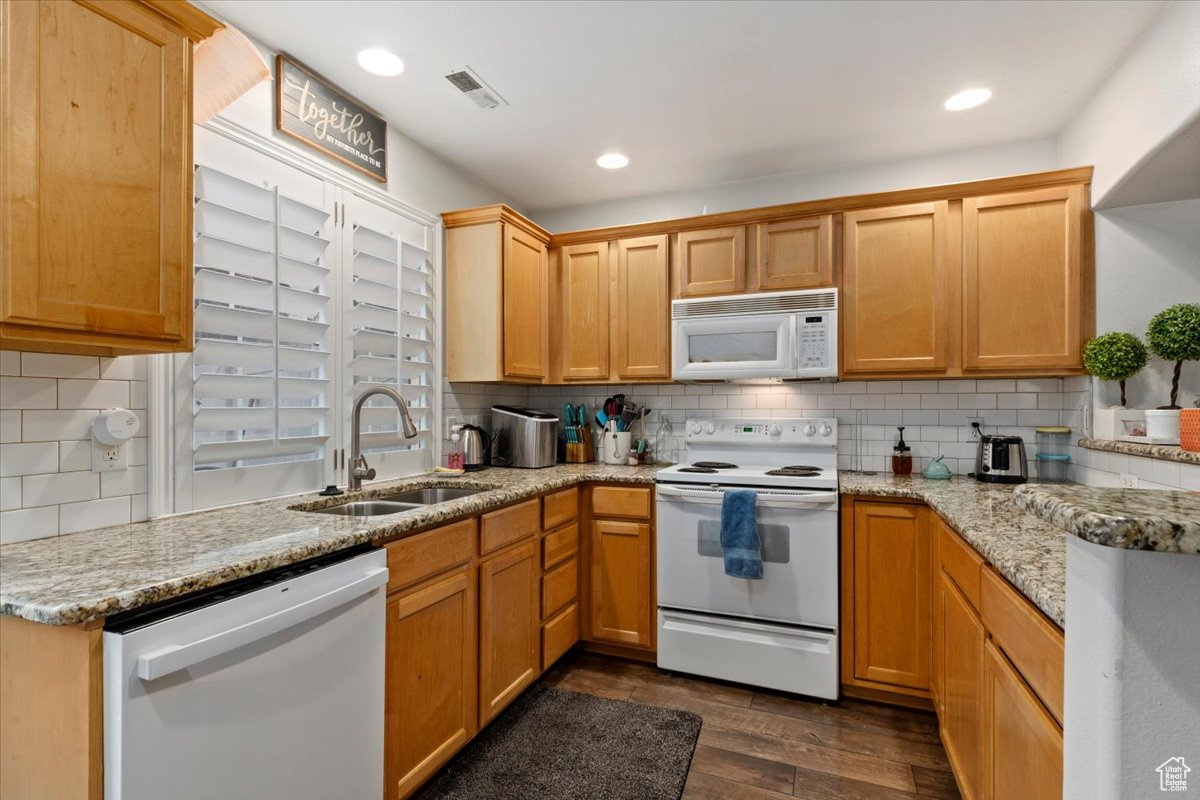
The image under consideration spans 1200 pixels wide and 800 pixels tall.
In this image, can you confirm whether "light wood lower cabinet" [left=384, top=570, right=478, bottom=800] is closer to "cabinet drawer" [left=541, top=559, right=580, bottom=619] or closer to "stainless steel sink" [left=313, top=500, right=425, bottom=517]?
"stainless steel sink" [left=313, top=500, right=425, bottom=517]

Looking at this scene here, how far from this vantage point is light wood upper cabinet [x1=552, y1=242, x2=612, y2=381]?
3332 millimetres

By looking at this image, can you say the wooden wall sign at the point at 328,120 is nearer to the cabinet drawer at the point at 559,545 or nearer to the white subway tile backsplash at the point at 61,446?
the white subway tile backsplash at the point at 61,446

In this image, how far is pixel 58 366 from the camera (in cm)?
153

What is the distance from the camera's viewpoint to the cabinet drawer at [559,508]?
2.59 metres

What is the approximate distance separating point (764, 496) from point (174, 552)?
2116 mm

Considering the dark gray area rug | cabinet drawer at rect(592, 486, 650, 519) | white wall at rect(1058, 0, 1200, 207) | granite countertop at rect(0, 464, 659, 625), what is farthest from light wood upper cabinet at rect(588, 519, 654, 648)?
white wall at rect(1058, 0, 1200, 207)

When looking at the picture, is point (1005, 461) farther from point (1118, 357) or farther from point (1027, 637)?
point (1027, 637)

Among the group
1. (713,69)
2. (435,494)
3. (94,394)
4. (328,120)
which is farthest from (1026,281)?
(94,394)

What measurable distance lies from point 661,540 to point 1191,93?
2.37 m

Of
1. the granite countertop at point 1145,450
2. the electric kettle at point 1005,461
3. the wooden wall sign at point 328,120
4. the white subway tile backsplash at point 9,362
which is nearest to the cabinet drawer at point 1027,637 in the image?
the granite countertop at point 1145,450

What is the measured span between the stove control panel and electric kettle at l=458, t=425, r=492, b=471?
1165 mm

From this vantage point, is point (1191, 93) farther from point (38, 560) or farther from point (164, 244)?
point (38, 560)

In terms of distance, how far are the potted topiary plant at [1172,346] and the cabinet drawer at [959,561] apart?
73 centimetres

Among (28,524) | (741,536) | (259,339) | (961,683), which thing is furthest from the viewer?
(741,536)
